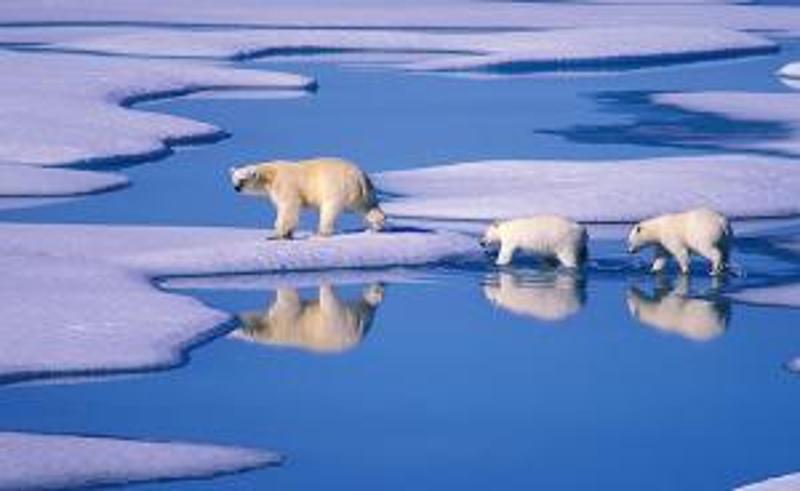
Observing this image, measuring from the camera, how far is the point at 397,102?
19469mm

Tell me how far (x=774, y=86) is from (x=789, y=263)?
9.85 metres

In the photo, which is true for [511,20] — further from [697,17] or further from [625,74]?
[625,74]

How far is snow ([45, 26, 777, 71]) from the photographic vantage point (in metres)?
23.1

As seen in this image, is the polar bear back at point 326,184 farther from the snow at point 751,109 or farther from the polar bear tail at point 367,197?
the snow at point 751,109

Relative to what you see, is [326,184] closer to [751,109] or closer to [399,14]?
[751,109]

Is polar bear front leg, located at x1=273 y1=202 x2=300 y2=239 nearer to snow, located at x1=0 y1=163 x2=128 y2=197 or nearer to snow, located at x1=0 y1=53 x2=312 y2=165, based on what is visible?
snow, located at x1=0 y1=163 x2=128 y2=197

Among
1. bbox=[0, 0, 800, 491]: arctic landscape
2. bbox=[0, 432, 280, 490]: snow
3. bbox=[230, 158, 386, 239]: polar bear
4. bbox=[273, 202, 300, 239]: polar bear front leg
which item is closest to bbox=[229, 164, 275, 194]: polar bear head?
bbox=[230, 158, 386, 239]: polar bear

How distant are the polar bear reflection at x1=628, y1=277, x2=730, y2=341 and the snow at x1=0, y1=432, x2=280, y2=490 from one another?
113 inches

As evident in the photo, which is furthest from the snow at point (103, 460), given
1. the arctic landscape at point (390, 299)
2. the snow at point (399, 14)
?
the snow at point (399, 14)

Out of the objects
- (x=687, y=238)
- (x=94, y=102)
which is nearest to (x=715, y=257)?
(x=687, y=238)

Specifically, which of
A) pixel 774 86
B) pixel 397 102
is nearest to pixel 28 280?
pixel 397 102

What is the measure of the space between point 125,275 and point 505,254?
6.08 feet

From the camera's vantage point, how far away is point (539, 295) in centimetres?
1077

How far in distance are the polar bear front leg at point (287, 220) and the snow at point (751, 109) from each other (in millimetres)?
5506
